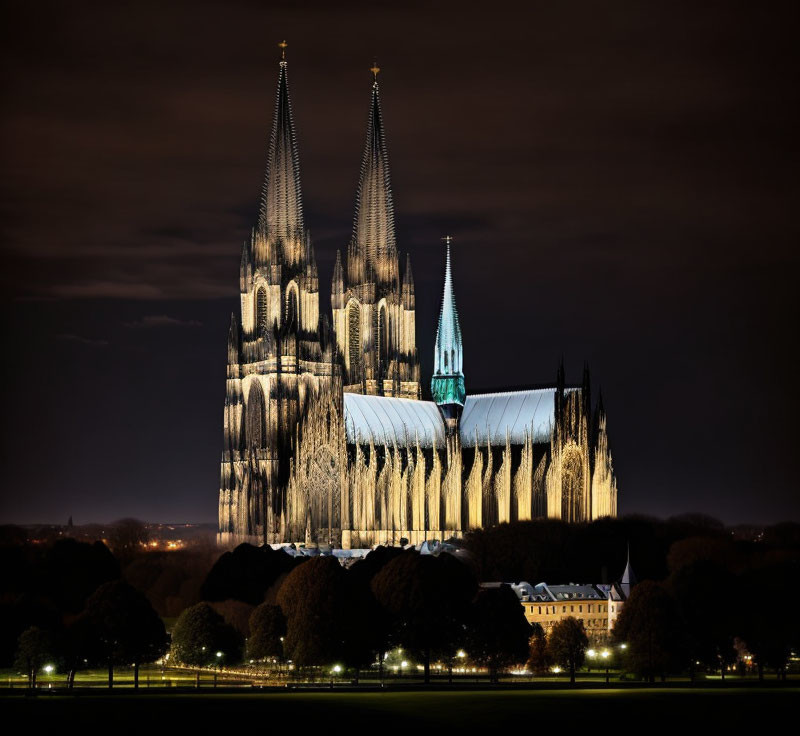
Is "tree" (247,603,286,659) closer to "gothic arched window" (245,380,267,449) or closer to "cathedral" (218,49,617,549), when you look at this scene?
"cathedral" (218,49,617,549)

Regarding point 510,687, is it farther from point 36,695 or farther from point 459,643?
point 36,695

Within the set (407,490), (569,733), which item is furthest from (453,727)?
(407,490)

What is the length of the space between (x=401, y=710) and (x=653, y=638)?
20662 millimetres

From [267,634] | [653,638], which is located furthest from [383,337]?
[653,638]

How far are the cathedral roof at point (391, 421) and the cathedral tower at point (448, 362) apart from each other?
1.22 m

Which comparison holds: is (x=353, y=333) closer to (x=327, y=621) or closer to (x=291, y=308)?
(x=291, y=308)

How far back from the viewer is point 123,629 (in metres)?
98.4

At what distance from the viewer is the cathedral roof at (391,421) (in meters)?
158

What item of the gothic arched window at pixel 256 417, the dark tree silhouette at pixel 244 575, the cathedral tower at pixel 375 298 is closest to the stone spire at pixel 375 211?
the cathedral tower at pixel 375 298

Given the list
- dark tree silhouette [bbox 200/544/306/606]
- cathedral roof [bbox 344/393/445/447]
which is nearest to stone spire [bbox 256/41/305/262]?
cathedral roof [bbox 344/393/445/447]

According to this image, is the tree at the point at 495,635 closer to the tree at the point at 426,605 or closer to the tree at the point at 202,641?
the tree at the point at 426,605

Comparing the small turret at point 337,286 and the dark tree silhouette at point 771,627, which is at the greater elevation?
the small turret at point 337,286

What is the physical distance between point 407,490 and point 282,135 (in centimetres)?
2839

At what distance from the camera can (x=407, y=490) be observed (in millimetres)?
156875
